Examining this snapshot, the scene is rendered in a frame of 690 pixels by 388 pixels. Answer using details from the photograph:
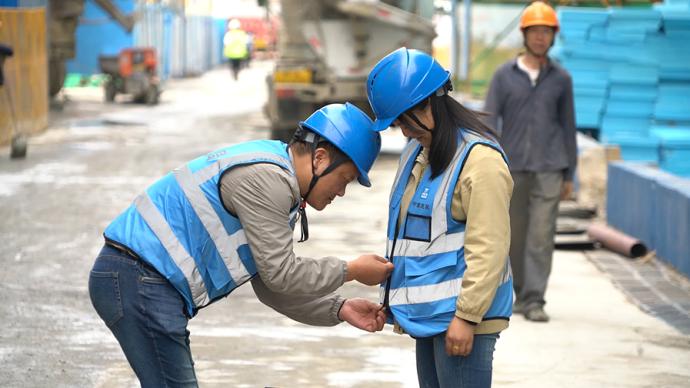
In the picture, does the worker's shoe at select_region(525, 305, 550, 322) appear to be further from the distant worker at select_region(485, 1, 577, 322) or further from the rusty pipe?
the rusty pipe

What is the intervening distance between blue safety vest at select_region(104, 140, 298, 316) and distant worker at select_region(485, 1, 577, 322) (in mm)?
4638

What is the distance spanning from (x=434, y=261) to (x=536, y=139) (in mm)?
4464

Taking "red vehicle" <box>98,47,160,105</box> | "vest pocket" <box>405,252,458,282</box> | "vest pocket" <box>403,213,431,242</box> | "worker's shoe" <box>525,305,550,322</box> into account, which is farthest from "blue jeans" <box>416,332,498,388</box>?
"red vehicle" <box>98,47,160,105</box>

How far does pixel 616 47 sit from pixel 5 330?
31.9ft

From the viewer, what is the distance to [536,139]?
28.7ft

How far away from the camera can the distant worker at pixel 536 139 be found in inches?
344

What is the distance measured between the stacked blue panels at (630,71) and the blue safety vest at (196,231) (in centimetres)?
1139

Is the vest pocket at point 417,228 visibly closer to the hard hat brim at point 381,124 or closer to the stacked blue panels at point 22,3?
the hard hat brim at point 381,124

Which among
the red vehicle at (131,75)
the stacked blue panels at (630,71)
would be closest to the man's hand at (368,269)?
the stacked blue panels at (630,71)

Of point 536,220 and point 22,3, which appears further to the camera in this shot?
point 22,3

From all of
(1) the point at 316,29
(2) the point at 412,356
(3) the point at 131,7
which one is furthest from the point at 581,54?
(3) the point at 131,7

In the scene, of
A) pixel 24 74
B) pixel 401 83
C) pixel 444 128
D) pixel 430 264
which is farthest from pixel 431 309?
pixel 24 74

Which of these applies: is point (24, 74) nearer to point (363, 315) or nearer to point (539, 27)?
point (539, 27)

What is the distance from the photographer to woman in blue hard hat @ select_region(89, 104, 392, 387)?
4.19m
